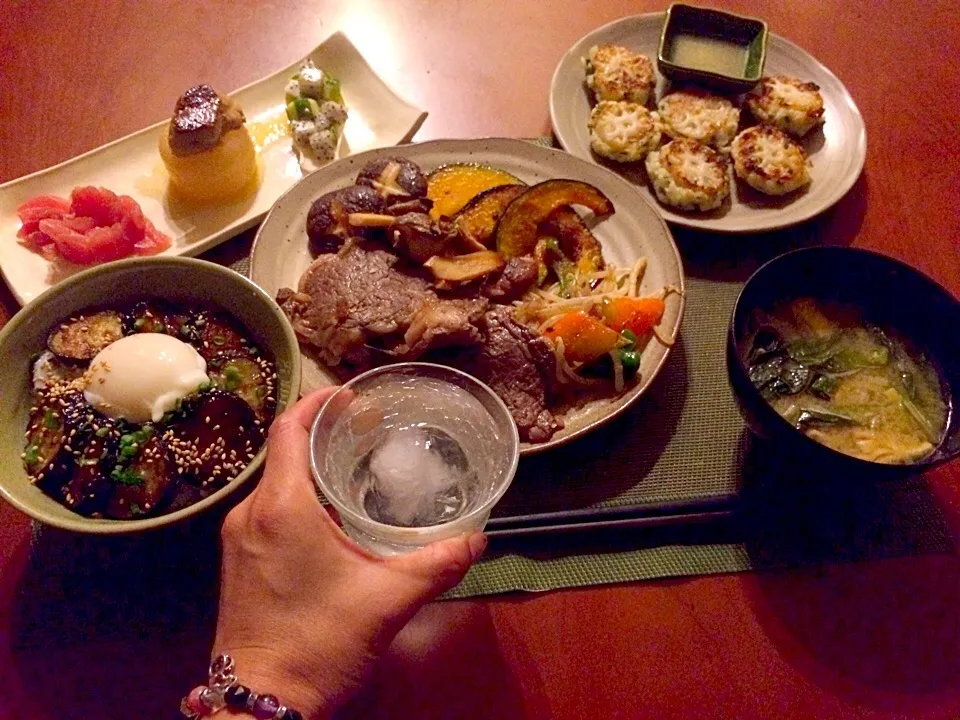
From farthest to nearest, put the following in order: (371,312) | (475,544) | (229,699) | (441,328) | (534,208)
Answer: (534,208) < (371,312) < (441,328) < (475,544) < (229,699)

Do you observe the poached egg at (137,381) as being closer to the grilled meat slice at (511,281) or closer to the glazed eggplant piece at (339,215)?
the glazed eggplant piece at (339,215)

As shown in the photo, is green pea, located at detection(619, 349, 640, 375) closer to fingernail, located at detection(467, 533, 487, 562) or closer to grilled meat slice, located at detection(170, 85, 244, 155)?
fingernail, located at detection(467, 533, 487, 562)

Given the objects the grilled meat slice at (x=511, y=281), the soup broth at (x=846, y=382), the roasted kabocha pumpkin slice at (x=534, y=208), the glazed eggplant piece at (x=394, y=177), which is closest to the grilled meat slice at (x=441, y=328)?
the grilled meat slice at (x=511, y=281)

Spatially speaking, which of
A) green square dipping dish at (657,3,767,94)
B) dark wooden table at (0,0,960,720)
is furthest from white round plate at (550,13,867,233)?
dark wooden table at (0,0,960,720)

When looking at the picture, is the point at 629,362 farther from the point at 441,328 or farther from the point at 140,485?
the point at 140,485

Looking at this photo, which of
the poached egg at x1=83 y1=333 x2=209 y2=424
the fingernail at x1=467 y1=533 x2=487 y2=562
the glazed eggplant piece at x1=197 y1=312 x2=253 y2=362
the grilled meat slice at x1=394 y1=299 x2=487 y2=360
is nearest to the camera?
the fingernail at x1=467 y1=533 x2=487 y2=562

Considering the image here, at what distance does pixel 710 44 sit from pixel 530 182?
37.5 inches

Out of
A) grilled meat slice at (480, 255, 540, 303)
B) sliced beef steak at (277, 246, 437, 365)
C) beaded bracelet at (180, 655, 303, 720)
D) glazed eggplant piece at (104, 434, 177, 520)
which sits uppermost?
glazed eggplant piece at (104, 434, 177, 520)

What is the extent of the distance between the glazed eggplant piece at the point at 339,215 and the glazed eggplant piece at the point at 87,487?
0.85 metres

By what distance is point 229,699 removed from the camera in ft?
3.23

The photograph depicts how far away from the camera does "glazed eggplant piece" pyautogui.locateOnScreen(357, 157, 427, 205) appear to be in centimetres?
193

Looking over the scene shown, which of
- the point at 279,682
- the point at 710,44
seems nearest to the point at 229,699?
the point at 279,682

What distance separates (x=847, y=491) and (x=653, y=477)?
17.9 inches

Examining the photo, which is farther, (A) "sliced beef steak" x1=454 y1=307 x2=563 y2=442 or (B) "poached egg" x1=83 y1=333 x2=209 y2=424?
(A) "sliced beef steak" x1=454 y1=307 x2=563 y2=442
